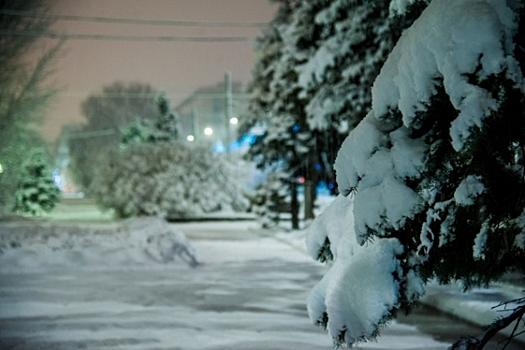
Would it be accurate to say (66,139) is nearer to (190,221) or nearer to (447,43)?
(190,221)

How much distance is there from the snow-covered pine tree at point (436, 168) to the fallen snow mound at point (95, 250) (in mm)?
10616

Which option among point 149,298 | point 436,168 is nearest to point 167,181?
point 149,298

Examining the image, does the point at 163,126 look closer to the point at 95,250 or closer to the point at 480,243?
the point at 95,250

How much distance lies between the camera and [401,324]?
716 cm

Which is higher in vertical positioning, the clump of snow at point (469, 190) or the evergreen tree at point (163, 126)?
the evergreen tree at point (163, 126)

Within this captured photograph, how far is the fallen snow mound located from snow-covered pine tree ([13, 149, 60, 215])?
74.4ft

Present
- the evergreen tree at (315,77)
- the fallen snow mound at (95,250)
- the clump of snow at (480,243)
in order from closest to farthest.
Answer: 1. the clump of snow at (480,243)
2. the fallen snow mound at (95,250)
3. the evergreen tree at (315,77)

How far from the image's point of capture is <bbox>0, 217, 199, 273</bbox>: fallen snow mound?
1249cm

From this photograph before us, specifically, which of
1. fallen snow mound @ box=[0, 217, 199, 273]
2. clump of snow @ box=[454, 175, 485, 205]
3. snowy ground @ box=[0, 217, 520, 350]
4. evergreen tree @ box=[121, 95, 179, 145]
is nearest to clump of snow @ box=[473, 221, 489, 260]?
clump of snow @ box=[454, 175, 485, 205]

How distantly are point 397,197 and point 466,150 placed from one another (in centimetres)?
35

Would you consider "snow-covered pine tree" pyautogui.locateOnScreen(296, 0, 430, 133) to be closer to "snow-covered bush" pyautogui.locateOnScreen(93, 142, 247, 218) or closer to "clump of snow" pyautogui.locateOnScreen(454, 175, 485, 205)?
"clump of snow" pyautogui.locateOnScreen(454, 175, 485, 205)

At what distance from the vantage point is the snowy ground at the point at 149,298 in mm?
6207

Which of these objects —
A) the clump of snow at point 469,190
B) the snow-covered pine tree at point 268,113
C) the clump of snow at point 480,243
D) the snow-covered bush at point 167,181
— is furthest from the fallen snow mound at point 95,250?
the snow-covered bush at point 167,181

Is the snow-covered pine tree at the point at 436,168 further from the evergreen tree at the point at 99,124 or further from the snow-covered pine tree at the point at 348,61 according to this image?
the evergreen tree at the point at 99,124
